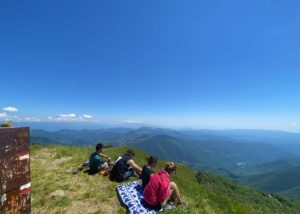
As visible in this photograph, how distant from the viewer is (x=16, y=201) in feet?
22.8

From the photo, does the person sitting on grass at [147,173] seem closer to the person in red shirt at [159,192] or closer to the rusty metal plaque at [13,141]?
the person in red shirt at [159,192]

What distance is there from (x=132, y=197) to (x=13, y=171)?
5.57m

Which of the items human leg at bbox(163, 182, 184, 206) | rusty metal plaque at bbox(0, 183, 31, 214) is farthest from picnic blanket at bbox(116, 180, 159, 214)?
rusty metal plaque at bbox(0, 183, 31, 214)

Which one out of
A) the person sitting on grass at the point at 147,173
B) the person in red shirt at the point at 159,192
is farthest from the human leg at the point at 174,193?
the person sitting on grass at the point at 147,173

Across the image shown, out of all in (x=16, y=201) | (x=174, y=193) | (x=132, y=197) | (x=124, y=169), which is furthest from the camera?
(x=124, y=169)

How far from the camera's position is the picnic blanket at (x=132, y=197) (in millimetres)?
9477

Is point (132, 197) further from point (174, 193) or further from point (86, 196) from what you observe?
point (86, 196)

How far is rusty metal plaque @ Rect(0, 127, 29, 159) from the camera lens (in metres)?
6.29

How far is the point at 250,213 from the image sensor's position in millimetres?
9828

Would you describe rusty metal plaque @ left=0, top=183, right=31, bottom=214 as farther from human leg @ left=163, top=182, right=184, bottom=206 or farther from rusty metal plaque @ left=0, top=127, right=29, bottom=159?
human leg @ left=163, top=182, right=184, bottom=206

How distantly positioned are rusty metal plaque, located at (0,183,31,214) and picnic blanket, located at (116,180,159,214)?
3.96 m

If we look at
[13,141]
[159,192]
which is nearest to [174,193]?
[159,192]

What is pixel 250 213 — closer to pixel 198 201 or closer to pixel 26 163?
pixel 198 201

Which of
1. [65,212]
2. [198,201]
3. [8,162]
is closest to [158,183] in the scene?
[198,201]
